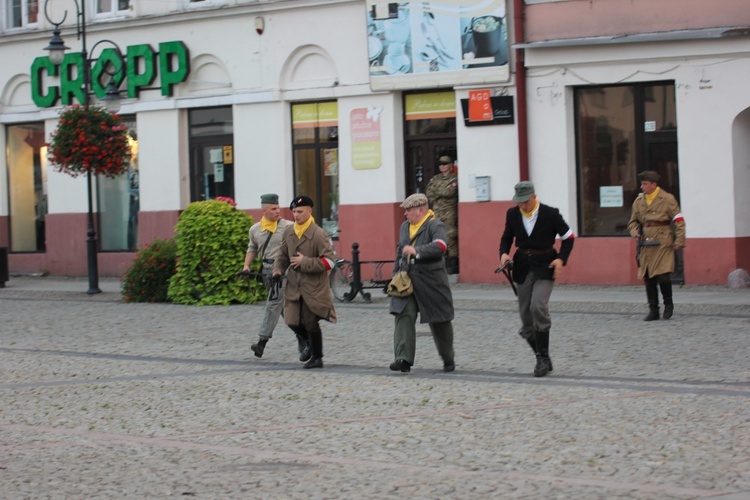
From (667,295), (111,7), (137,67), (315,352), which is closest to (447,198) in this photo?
(667,295)

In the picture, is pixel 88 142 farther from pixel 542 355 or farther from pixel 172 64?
pixel 542 355

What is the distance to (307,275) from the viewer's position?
1251 cm

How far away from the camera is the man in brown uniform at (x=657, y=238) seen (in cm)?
1589

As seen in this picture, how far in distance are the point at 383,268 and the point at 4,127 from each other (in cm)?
1031

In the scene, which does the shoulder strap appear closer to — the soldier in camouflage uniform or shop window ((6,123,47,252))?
the soldier in camouflage uniform

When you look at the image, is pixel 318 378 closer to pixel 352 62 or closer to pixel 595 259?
pixel 595 259

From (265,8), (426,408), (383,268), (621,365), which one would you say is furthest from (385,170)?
(426,408)

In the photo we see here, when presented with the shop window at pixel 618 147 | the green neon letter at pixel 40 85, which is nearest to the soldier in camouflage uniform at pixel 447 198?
the shop window at pixel 618 147

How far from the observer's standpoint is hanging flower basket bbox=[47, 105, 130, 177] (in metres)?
22.8

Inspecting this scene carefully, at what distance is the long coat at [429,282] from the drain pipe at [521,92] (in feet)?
32.2

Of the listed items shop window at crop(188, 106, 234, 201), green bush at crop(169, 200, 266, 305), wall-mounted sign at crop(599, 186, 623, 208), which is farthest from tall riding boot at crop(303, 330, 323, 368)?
shop window at crop(188, 106, 234, 201)

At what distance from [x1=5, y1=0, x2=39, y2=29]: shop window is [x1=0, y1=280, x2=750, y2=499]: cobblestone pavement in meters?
13.2

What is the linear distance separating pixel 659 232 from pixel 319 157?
32.1ft

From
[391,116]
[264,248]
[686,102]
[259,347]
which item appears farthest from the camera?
[391,116]
